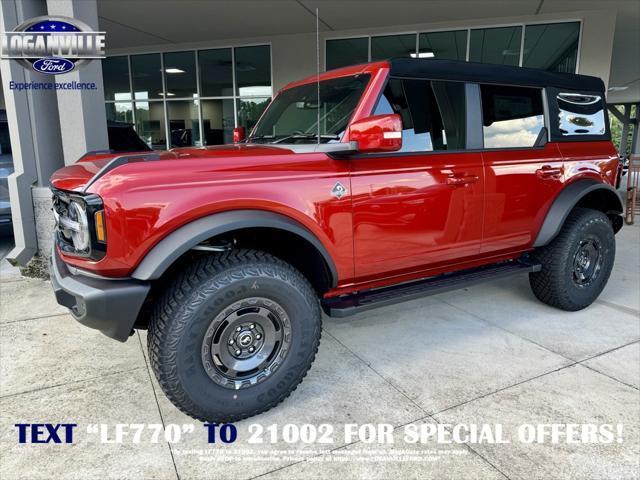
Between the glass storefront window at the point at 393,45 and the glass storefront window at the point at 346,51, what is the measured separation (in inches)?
8.6

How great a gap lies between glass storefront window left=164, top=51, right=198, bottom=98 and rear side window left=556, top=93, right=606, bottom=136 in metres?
10.9

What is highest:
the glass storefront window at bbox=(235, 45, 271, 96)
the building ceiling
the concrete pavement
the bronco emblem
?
the building ceiling

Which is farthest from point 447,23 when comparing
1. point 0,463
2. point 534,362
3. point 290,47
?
point 0,463

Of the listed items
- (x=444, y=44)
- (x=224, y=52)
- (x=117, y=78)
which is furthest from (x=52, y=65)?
(x=117, y=78)

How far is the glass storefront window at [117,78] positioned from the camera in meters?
13.4

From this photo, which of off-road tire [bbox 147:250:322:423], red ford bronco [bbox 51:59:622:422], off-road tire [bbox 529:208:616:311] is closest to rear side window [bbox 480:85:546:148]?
red ford bronco [bbox 51:59:622:422]

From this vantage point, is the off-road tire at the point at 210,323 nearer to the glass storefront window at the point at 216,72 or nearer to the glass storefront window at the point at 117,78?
the glass storefront window at the point at 216,72

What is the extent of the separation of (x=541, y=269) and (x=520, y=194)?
856 mm

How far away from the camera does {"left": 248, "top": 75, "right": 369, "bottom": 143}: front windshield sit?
2.85 m

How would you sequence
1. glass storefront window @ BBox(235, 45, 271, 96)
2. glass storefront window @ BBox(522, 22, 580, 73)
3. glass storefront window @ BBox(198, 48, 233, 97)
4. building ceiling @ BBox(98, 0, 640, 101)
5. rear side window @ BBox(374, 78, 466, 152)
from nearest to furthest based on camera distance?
rear side window @ BBox(374, 78, 466, 152)
building ceiling @ BBox(98, 0, 640, 101)
glass storefront window @ BBox(522, 22, 580, 73)
glass storefront window @ BBox(235, 45, 271, 96)
glass storefront window @ BBox(198, 48, 233, 97)

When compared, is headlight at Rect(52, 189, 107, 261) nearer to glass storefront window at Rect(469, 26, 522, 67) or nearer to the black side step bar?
the black side step bar

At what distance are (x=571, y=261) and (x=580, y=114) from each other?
130 cm

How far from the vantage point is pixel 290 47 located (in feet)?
37.1

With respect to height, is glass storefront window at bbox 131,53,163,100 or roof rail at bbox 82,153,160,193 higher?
glass storefront window at bbox 131,53,163,100
